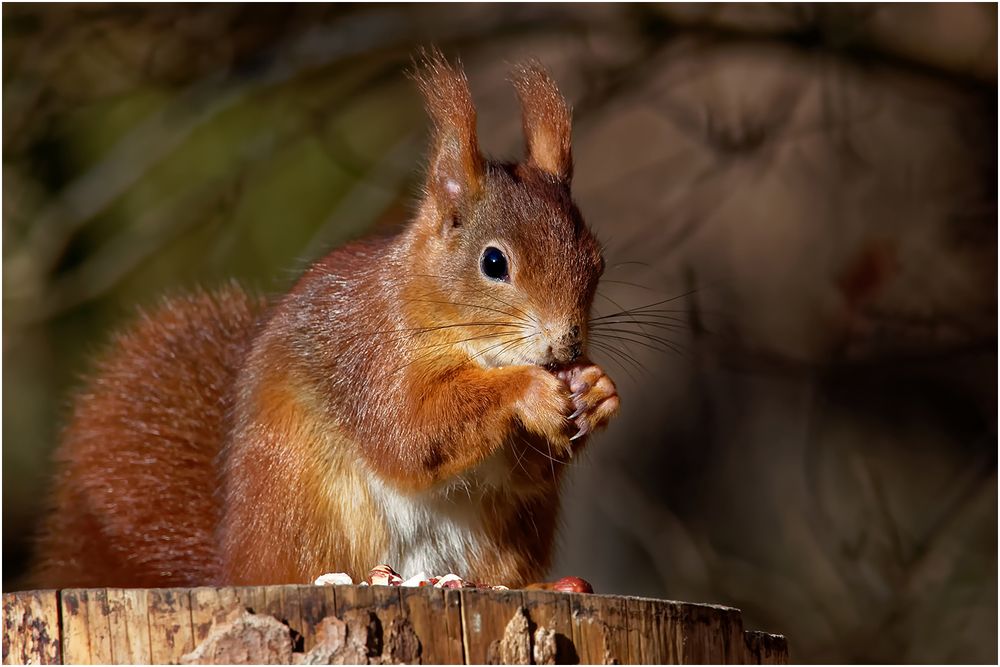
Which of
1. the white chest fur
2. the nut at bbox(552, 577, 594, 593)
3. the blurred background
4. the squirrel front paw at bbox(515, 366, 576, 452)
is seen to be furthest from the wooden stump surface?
the blurred background

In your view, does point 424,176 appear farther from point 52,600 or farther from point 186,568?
point 52,600

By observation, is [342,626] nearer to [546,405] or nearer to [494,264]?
[546,405]

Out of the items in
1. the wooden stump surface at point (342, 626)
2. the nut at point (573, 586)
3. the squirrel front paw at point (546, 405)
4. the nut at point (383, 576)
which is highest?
the squirrel front paw at point (546, 405)

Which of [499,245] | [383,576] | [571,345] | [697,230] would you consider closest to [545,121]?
[499,245]

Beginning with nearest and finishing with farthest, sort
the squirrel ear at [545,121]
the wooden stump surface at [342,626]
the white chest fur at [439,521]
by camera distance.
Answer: the wooden stump surface at [342,626]
the white chest fur at [439,521]
the squirrel ear at [545,121]

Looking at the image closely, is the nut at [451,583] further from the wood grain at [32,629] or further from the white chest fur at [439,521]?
the wood grain at [32,629]

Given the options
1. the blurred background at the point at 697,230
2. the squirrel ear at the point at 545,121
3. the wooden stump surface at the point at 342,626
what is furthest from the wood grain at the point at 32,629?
the blurred background at the point at 697,230

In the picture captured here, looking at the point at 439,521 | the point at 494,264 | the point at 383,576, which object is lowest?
the point at 383,576
